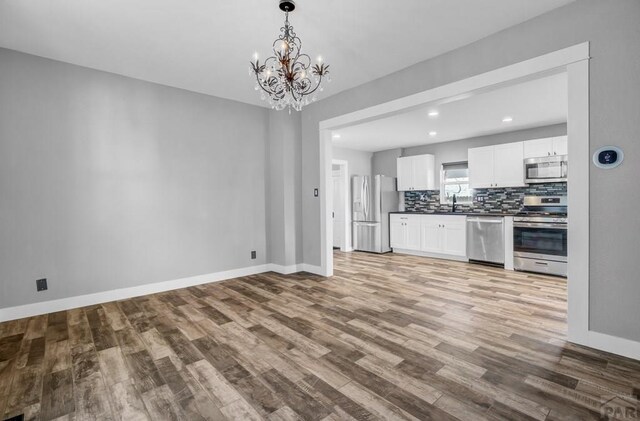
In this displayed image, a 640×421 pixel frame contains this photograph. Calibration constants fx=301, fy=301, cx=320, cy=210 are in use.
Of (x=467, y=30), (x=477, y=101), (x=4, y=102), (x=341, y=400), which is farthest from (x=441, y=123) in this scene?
(x=4, y=102)

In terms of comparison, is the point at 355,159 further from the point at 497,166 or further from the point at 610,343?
the point at 610,343

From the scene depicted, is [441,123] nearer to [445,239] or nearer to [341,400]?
[445,239]

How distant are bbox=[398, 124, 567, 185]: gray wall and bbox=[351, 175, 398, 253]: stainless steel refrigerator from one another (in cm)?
108

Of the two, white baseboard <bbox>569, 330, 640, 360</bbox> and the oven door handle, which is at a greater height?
the oven door handle

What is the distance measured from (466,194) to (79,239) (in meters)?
6.91

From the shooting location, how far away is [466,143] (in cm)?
656

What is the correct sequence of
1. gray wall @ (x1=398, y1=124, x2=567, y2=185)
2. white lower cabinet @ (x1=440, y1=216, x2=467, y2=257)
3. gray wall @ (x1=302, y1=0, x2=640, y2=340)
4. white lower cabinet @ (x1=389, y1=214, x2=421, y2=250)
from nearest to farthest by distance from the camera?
gray wall @ (x1=302, y1=0, x2=640, y2=340) → gray wall @ (x1=398, y1=124, x2=567, y2=185) → white lower cabinet @ (x1=440, y1=216, x2=467, y2=257) → white lower cabinet @ (x1=389, y1=214, x2=421, y2=250)

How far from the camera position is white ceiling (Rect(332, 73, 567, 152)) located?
12.8ft

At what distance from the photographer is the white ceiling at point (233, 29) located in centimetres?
243

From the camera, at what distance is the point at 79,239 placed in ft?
11.3

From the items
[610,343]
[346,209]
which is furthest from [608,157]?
[346,209]

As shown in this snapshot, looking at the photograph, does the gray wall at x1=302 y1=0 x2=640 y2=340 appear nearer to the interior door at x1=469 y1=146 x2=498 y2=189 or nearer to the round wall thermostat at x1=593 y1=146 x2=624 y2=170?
the round wall thermostat at x1=593 y1=146 x2=624 y2=170

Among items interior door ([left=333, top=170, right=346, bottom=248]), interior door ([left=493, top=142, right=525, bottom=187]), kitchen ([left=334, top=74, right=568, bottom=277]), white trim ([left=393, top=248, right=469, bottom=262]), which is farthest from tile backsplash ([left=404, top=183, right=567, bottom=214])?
interior door ([left=333, top=170, right=346, bottom=248])

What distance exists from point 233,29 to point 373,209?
5.15 metres
